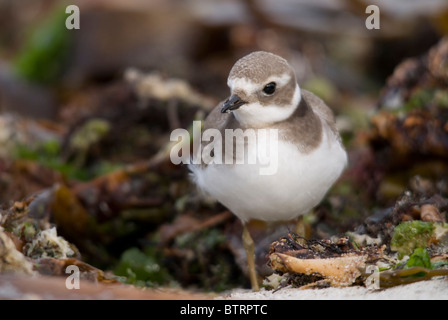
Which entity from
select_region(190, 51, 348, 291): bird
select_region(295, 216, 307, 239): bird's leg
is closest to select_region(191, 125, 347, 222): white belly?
select_region(190, 51, 348, 291): bird

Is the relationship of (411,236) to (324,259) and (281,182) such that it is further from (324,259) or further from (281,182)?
(281,182)

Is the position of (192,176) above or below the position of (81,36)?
below

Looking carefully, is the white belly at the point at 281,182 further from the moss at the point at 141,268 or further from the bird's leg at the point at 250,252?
the moss at the point at 141,268

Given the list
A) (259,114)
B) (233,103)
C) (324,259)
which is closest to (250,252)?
(259,114)

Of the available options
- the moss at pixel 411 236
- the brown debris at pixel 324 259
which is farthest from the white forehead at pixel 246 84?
the moss at pixel 411 236

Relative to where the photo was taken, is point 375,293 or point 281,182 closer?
point 375,293

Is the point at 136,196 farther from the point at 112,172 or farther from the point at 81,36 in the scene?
the point at 81,36

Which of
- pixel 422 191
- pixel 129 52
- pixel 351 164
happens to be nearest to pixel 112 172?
pixel 351 164
